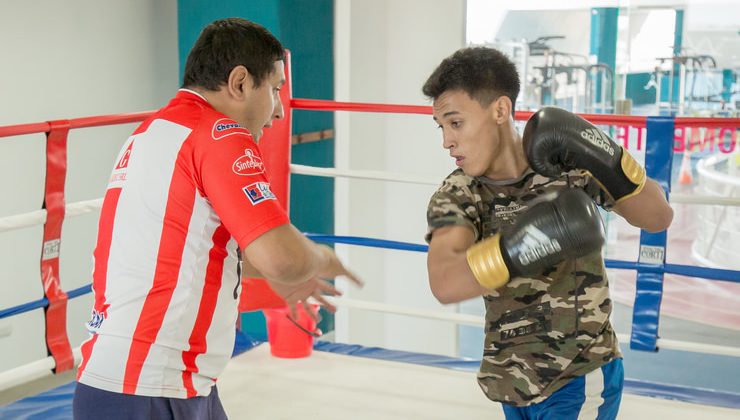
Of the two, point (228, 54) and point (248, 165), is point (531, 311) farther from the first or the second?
point (228, 54)

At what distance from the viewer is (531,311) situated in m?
1.59

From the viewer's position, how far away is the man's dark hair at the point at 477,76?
1.62 m

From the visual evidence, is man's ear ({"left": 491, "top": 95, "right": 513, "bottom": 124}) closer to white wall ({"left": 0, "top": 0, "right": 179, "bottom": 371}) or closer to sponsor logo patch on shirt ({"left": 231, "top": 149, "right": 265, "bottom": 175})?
sponsor logo patch on shirt ({"left": 231, "top": 149, "right": 265, "bottom": 175})

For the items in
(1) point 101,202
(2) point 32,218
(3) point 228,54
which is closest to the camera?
(3) point 228,54

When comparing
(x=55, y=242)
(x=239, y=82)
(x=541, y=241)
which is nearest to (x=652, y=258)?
(x=541, y=241)

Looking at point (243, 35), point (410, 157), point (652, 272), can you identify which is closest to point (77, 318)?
point (410, 157)

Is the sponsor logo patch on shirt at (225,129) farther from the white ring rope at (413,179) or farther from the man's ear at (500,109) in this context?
the white ring rope at (413,179)

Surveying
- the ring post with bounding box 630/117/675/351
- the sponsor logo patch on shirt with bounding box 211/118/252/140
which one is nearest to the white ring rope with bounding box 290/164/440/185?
the ring post with bounding box 630/117/675/351

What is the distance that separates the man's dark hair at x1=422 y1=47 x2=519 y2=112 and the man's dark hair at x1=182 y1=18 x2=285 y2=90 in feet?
1.01

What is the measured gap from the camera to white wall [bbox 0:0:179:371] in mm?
3643

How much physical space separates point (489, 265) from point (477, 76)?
383mm

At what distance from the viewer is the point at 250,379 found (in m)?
2.87

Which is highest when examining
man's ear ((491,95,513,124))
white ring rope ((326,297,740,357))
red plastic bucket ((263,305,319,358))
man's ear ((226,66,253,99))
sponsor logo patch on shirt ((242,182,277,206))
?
man's ear ((226,66,253,99))

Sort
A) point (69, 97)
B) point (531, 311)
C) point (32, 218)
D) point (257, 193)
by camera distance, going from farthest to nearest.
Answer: point (69, 97), point (32, 218), point (531, 311), point (257, 193)
